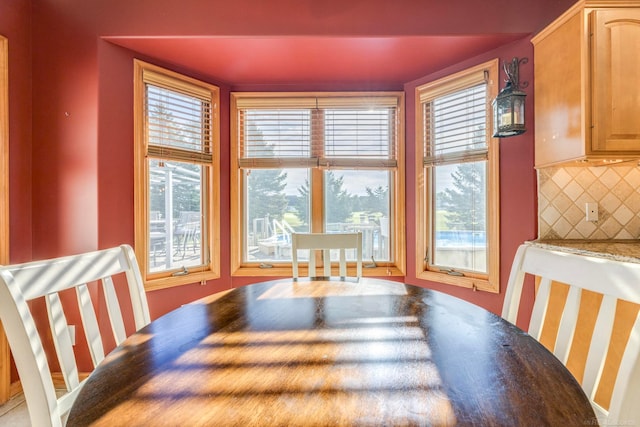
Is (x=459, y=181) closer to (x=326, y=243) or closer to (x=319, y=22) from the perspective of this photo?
(x=326, y=243)

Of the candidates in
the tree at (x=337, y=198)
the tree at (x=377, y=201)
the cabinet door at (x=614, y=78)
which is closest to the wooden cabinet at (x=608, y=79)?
the cabinet door at (x=614, y=78)

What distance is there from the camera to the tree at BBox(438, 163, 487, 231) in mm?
2279

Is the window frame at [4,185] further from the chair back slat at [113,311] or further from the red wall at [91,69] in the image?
the chair back slat at [113,311]

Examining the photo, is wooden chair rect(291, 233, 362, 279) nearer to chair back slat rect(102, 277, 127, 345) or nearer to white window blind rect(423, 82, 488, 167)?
chair back slat rect(102, 277, 127, 345)

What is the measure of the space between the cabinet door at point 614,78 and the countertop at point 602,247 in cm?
51

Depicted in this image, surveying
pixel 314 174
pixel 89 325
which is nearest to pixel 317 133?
pixel 314 174

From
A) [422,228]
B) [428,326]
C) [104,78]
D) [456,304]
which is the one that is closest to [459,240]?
[422,228]

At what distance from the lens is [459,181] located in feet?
7.86

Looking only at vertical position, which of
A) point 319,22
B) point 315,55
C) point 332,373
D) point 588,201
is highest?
point 319,22

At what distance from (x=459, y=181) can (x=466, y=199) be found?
0.15 meters

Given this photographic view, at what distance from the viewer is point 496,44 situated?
207cm

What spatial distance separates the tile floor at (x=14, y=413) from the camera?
1.64 m

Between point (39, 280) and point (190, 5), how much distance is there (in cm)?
189

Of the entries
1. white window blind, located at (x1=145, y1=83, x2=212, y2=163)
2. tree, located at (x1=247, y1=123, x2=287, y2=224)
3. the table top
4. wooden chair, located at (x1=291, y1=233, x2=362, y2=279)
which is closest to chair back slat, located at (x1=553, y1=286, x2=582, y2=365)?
the table top
